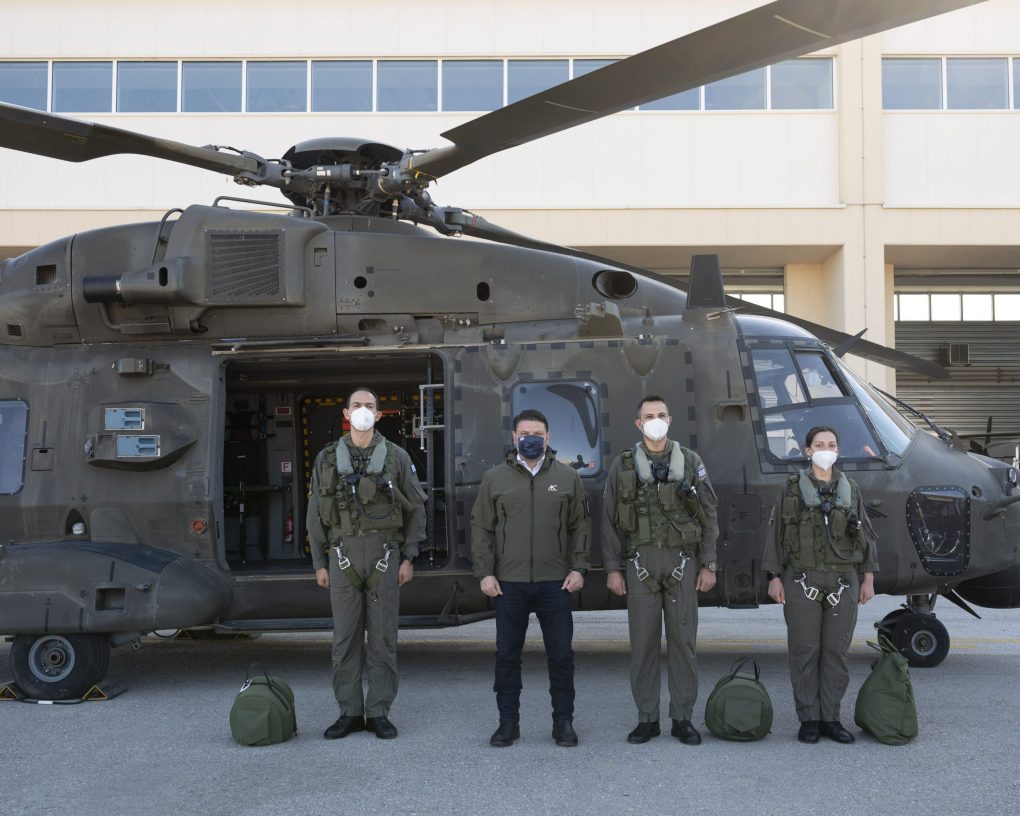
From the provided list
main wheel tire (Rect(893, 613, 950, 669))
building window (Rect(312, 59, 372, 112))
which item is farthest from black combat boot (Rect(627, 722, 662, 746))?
building window (Rect(312, 59, 372, 112))

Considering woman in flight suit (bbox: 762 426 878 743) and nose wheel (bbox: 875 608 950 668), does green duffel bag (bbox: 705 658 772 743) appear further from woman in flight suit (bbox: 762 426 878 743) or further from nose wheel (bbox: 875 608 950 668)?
nose wheel (bbox: 875 608 950 668)

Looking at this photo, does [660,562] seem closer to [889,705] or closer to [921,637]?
[889,705]

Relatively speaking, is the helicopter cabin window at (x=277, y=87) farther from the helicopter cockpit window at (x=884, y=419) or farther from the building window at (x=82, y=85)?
the helicopter cockpit window at (x=884, y=419)

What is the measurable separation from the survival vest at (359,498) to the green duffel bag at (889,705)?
274 cm

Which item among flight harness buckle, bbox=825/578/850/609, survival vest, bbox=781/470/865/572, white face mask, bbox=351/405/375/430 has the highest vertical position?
white face mask, bbox=351/405/375/430

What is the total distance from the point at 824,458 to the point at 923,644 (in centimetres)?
A: 277

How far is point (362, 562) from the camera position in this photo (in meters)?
5.81

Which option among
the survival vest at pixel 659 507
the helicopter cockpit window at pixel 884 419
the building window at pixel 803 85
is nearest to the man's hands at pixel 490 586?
the survival vest at pixel 659 507

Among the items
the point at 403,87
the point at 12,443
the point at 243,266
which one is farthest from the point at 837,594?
the point at 403,87

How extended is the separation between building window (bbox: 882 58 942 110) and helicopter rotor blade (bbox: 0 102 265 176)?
15511 mm

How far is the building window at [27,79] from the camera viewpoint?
62.3ft

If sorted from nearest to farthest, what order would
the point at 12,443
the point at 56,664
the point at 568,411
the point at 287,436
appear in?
the point at 56,664
the point at 568,411
the point at 12,443
the point at 287,436

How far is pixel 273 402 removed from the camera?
28.8 ft

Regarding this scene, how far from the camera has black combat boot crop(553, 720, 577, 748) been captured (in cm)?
542
